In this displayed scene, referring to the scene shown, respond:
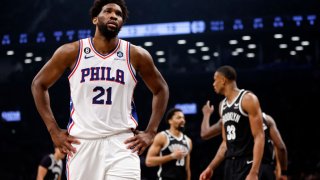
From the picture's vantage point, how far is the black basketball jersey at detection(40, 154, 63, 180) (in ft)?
26.7

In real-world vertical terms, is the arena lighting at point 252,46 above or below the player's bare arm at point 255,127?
above

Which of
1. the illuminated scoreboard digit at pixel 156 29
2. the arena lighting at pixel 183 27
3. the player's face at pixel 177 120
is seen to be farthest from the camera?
the illuminated scoreboard digit at pixel 156 29

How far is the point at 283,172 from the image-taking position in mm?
6645

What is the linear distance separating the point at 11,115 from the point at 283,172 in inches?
727

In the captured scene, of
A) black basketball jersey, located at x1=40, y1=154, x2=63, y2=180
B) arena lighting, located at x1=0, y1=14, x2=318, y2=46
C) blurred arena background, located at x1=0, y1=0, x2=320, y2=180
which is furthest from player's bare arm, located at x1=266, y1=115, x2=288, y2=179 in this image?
arena lighting, located at x1=0, y1=14, x2=318, y2=46

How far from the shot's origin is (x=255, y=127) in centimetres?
535

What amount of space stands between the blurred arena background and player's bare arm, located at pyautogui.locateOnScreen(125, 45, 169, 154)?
1622 centimetres

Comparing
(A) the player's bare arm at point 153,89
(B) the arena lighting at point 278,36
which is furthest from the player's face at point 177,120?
(B) the arena lighting at point 278,36

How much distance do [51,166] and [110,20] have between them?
15.7 feet

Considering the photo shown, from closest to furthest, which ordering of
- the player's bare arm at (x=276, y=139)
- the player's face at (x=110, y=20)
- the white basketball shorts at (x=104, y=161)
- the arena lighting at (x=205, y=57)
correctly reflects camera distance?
1. the white basketball shorts at (x=104, y=161)
2. the player's face at (x=110, y=20)
3. the player's bare arm at (x=276, y=139)
4. the arena lighting at (x=205, y=57)

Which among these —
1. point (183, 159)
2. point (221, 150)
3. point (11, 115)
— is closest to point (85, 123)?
point (221, 150)

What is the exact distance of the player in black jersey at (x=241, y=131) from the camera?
5.35 meters

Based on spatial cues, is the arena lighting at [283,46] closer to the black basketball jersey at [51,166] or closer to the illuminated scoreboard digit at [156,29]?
the illuminated scoreboard digit at [156,29]

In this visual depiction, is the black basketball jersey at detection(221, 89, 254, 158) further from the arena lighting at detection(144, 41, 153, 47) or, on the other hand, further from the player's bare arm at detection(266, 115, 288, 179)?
the arena lighting at detection(144, 41, 153, 47)
